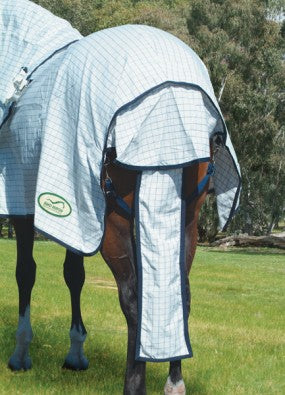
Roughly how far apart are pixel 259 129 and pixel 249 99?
150 centimetres

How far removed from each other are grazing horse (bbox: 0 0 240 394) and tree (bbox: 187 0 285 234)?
3179cm

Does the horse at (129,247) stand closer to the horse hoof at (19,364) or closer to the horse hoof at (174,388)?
the horse hoof at (174,388)

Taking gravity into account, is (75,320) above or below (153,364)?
above

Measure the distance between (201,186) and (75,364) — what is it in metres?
2.13

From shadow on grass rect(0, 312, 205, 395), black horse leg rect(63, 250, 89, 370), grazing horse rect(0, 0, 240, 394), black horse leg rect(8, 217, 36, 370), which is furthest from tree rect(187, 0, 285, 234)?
grazing horse rect(0, 0, 240, 394)

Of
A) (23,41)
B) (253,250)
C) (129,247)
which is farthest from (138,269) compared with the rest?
(253,250)

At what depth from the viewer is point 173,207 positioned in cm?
369

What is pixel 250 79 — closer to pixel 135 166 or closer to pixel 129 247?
pixel 129 247

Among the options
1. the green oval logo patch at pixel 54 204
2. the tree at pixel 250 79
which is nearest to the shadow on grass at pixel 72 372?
the green oval logo patch at pixel 54 204

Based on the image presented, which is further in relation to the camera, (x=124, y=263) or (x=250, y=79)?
(x=250, y=79)

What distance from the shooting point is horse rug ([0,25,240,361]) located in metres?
3.63

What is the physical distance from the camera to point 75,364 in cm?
→ 547

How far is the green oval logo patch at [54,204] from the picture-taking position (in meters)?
3.79

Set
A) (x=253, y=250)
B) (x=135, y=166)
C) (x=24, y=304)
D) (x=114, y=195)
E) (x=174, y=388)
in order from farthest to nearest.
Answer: (x=253, y=250), (x=24, y=304), (x=174, y=388), (x=114, y=195), (x=135, y=166)
